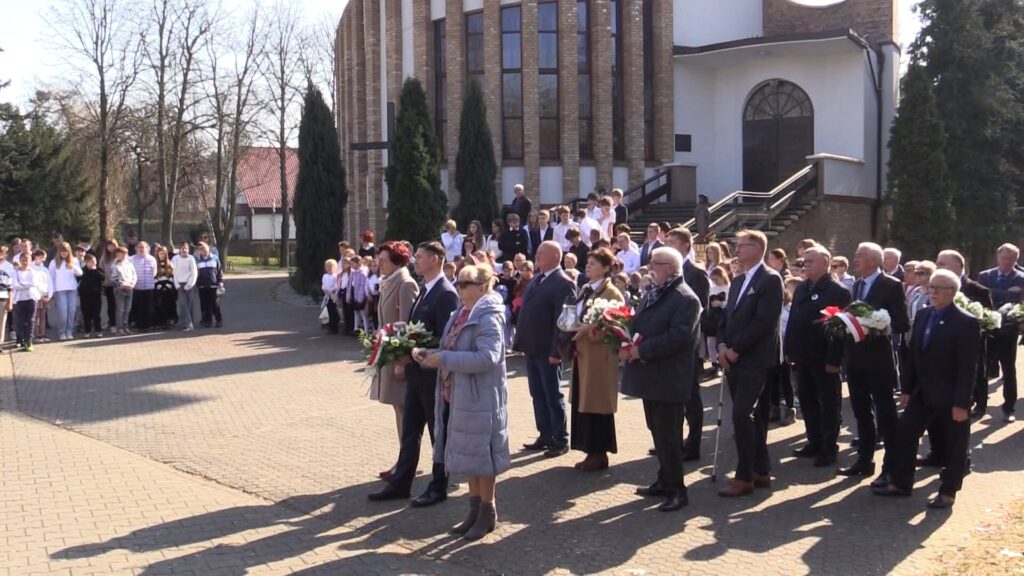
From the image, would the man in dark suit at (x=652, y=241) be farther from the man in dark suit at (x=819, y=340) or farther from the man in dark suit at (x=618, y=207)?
the man in dark suit at (x=819, y=340)

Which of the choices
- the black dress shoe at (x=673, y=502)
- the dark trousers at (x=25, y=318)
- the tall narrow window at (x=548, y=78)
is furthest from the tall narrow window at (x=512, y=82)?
the black dress shoe at (x=673, y=502)

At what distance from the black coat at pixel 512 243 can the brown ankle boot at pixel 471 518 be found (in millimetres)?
11888

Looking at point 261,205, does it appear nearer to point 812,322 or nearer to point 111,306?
point 111,306

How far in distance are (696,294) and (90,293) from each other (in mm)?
14502

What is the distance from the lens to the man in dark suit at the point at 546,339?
8773 millimetres

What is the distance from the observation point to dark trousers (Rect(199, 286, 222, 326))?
19906 mm

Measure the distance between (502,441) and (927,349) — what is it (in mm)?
3394

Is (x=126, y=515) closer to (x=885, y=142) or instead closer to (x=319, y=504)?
(x=319, y=504)

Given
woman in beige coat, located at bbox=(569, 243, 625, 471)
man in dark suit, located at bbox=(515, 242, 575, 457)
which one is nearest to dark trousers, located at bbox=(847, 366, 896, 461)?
woman in beige coat, located at bbox=(569, 243, 625, 471)

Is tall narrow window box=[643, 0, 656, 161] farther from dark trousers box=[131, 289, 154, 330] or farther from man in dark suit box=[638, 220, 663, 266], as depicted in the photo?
dark trousers box=[131, 289, 154, 330]

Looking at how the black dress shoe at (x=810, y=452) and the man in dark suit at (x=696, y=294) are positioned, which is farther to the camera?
the black dress shoe at (x=810, y=452)

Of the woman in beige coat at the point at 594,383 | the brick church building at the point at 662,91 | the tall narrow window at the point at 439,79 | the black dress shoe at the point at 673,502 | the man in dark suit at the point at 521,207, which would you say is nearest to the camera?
the black dress shoe at the point at 673,502

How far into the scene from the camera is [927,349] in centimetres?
730

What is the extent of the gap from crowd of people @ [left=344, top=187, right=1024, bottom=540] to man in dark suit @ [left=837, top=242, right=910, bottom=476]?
0.04 ft
